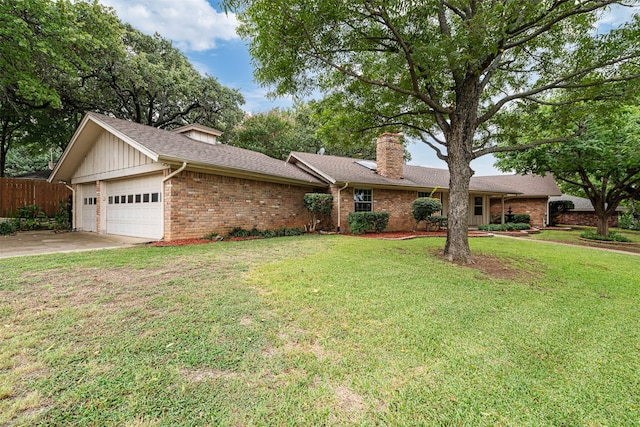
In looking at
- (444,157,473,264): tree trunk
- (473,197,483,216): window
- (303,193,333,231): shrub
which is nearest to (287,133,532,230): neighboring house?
(303,193,333,231): shrub

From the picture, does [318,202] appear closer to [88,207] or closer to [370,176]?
[370,176]

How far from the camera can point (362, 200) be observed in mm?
13102

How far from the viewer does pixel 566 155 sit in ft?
40.3

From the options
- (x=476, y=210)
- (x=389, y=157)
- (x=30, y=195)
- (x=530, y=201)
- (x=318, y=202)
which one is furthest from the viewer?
(x=530, y=201)

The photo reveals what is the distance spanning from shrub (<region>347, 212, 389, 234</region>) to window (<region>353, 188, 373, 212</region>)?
3.69 feet

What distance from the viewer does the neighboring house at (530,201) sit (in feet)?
63.6

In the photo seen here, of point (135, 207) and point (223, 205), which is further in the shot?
point (135, 207)

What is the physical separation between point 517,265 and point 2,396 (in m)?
8.65

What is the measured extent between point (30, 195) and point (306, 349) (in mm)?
17845

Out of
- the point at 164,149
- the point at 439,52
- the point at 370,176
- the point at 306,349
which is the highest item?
the point at 439,52

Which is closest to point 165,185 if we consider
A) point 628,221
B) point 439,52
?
point 439,52

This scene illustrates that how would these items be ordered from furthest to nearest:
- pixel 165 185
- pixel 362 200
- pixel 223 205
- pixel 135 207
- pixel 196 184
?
1. pixel 362 200
2. pixel 135 207
3. pixel 223 205
4. pixel 196 184
5. pixel 165 185

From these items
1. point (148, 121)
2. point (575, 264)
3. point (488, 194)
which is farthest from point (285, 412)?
point (148, 121)

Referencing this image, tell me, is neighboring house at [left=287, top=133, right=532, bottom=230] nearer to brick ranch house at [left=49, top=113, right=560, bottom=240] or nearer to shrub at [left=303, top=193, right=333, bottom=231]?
brick ranch house at [left=49, top=113, right=560, bottom=240]
